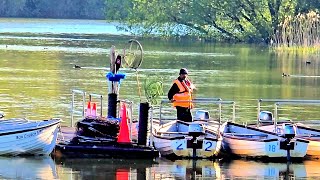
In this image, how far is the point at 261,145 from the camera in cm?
2247

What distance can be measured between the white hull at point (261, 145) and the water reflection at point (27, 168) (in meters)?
3.68

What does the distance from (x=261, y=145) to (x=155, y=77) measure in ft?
67.9

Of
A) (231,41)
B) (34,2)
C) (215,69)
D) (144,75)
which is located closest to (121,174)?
(144,75)

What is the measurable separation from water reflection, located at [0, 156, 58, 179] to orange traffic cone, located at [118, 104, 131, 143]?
4.68ft

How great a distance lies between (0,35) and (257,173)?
62.0m

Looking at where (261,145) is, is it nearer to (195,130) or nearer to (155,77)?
(195,130)

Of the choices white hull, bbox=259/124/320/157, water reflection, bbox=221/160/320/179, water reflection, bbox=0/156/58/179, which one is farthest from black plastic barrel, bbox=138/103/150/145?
white hull, bbox=259/124/320/157

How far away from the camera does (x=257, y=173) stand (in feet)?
68.7

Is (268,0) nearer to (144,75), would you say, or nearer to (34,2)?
(144,75)

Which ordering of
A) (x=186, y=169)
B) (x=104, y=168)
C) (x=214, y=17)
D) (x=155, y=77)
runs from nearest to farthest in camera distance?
(x=104, y=168) < (x=186, y=169) < (x=155, y=77) < (x=214, y=17)

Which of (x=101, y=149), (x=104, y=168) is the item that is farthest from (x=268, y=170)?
(x=101, y=149)

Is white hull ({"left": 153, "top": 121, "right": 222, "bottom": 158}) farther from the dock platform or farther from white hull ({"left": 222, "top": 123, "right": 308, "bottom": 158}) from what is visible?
white hull ({"left": 222, "top": 123, "right": 308, "bottom": 158})

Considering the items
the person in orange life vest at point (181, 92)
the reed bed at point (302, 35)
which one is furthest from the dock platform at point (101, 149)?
the reed bed at point (302, 35)

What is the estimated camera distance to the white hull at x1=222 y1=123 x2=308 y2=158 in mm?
22406
